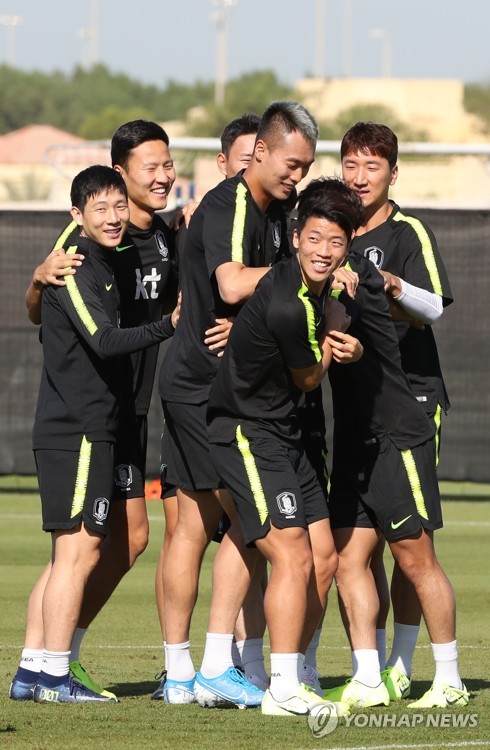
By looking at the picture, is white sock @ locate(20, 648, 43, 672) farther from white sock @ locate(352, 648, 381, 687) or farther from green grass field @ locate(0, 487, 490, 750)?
white sock @ locate(352, 648, 381, 687)

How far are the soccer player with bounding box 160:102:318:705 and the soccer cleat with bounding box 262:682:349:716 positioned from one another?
0.30 m

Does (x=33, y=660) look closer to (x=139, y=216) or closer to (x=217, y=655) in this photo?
(x=217, y=655)

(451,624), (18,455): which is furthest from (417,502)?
(18,455)

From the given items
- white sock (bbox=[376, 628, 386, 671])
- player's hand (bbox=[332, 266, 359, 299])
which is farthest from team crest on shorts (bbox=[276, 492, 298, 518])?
white sock (bbox=[376, 628, 386, 671])

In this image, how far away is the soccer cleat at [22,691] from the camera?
20.4 ft

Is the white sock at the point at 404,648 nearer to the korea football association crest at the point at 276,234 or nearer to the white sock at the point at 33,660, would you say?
the white sock at the point at 33,660

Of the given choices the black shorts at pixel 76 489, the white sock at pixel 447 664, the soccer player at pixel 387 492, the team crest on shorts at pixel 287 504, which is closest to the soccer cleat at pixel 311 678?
the soccer player at pixel 387 492

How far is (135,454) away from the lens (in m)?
6.57

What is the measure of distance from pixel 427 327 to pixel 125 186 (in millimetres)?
1518

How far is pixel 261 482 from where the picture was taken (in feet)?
19.3

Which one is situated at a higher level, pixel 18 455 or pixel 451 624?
pixel 451 624

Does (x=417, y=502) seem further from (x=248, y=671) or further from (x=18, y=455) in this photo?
(x=18, y=455)

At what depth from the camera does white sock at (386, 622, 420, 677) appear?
656 cm

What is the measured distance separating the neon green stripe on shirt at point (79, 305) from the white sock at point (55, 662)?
1.35 m
